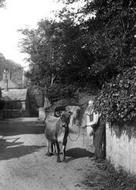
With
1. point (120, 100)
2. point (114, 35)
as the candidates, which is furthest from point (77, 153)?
point (114, 35)

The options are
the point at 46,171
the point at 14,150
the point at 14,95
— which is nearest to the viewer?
the point at 46,171

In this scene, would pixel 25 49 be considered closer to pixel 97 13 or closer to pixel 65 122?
pixel 97 13

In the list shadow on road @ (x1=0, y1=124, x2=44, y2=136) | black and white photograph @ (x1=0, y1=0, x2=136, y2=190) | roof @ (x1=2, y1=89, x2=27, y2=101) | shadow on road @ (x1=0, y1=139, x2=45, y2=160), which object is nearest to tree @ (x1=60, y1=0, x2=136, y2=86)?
black and white photograph @ (x1=0, y1=0, x2=136, y2=190)

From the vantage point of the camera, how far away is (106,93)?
35.5 ft

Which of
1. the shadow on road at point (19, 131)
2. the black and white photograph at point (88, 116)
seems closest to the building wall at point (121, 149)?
the black and white photograph at point (88, 116)

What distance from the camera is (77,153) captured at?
13.8m

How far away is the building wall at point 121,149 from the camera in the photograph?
8.97m

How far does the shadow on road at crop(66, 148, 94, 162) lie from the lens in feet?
42.4

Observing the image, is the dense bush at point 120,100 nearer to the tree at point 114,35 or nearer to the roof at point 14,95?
the tree at point 114,35

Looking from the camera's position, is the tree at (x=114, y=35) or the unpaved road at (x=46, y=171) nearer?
the unpaved road at (x=46, y=171)

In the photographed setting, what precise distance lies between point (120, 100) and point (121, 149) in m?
1.53

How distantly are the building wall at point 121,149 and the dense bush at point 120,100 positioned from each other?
501 mm

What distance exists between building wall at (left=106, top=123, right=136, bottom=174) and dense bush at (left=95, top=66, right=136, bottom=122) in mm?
501

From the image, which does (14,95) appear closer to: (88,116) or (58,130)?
(88,116)
